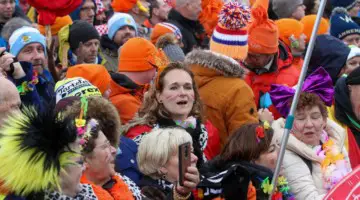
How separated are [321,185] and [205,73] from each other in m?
1.43

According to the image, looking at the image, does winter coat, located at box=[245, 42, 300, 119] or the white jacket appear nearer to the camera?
the white jacket

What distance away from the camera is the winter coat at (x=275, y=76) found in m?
7.69

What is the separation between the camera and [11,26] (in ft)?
26.1

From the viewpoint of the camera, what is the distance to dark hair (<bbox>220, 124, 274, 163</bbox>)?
216 inches

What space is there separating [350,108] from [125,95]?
1.76 meters

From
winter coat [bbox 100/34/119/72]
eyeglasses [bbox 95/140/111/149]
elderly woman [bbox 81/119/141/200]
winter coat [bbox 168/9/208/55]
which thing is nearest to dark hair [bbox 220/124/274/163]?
elderly woman [bbox 81/119/141/200]

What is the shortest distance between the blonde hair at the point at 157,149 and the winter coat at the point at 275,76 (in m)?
2.11

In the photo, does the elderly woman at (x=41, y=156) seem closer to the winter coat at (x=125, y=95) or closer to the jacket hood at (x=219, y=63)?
the winter coat at (x=125, y=95)

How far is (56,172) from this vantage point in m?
4.04

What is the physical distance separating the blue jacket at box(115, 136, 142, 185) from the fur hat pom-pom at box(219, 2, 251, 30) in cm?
224

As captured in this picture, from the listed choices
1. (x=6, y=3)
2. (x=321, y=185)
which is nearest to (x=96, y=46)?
(x=6, y=3)

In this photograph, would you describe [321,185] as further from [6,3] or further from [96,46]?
[6,3]

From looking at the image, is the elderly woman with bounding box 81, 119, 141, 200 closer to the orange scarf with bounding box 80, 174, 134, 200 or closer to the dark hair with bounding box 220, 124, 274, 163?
the orange scarf with bounding box 80, 174, 134, 200

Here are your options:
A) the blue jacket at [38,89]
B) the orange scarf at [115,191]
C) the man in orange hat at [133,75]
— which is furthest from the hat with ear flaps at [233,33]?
the orange scarf at [115,191]
